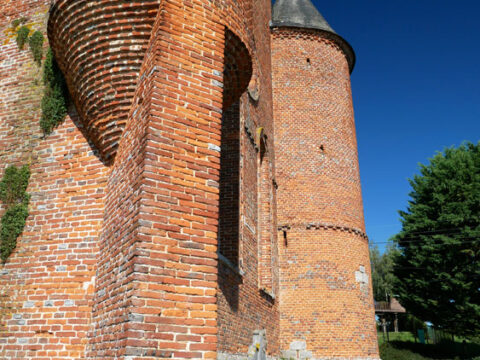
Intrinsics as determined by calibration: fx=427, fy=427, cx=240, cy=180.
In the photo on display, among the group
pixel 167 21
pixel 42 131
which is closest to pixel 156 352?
pixel 167 21

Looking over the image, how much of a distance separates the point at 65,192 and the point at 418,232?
2056 cm

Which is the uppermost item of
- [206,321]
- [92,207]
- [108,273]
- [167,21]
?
[167,21]

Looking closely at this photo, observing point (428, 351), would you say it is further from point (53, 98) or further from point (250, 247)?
point (53, 98)

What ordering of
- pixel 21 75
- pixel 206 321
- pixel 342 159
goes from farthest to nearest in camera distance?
1. pixel 342 159
2. pixel 21 75
3. pixel 206 321

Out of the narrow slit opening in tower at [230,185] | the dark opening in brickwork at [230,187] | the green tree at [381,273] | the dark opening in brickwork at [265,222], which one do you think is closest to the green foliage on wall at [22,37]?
the narrow slit opening in tower at [230,185]

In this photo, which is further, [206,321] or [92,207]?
[92,207]

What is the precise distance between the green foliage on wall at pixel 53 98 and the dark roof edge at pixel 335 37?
1113 cm

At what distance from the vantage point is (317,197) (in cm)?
1448

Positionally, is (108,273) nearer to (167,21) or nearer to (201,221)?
(201,221)

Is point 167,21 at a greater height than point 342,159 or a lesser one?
lesser

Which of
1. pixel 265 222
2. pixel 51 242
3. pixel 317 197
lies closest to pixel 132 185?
pixel 51 242

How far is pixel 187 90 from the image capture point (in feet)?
16.4

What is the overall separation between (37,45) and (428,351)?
2352 centimetres

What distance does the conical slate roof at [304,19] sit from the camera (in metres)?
16.6
